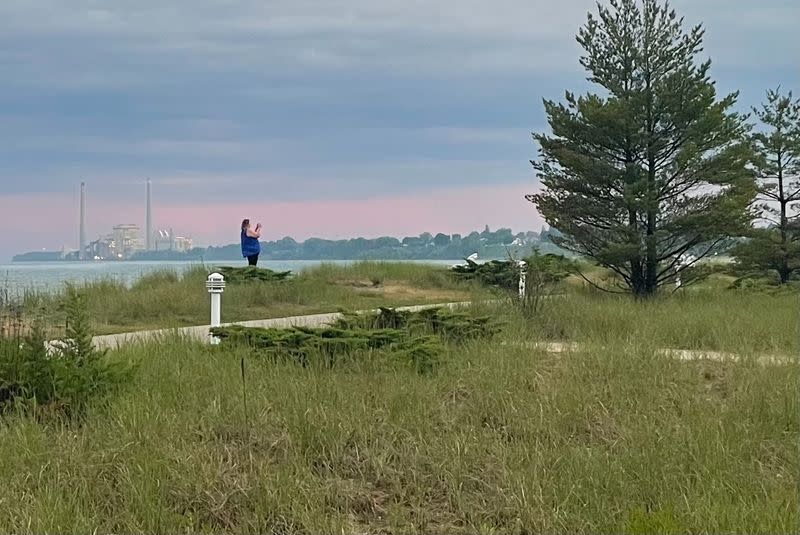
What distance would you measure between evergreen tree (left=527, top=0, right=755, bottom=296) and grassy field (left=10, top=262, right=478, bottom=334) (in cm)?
361

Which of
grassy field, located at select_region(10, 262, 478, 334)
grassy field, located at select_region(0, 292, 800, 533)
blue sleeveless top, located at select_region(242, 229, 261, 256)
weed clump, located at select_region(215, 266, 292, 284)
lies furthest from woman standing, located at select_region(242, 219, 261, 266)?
grassy field, located at select_region(0, 292, 800, 533)

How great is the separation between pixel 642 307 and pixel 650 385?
21.1 feet

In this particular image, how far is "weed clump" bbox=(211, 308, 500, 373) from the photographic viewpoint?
709 cm

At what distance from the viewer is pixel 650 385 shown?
6.34 metres

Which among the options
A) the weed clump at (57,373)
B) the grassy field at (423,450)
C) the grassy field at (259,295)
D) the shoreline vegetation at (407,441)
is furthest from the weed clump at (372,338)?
the grassy field at (259,295)

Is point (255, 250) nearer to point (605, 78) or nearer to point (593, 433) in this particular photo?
point (605, 78)

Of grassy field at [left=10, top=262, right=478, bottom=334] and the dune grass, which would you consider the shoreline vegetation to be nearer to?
the dune grass

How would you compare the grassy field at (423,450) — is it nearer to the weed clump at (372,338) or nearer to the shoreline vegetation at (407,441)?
the shoreline vegetation at (407,441)

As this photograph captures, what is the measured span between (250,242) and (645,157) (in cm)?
1067

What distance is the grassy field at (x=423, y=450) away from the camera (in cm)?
410

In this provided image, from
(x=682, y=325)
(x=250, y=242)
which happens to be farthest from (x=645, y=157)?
(x=250, y=242)

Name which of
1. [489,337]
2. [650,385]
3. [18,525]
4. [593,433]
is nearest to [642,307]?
[489,337]

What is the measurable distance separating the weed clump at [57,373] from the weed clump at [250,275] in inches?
453

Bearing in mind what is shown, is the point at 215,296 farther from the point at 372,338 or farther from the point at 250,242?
the point at 250,242
